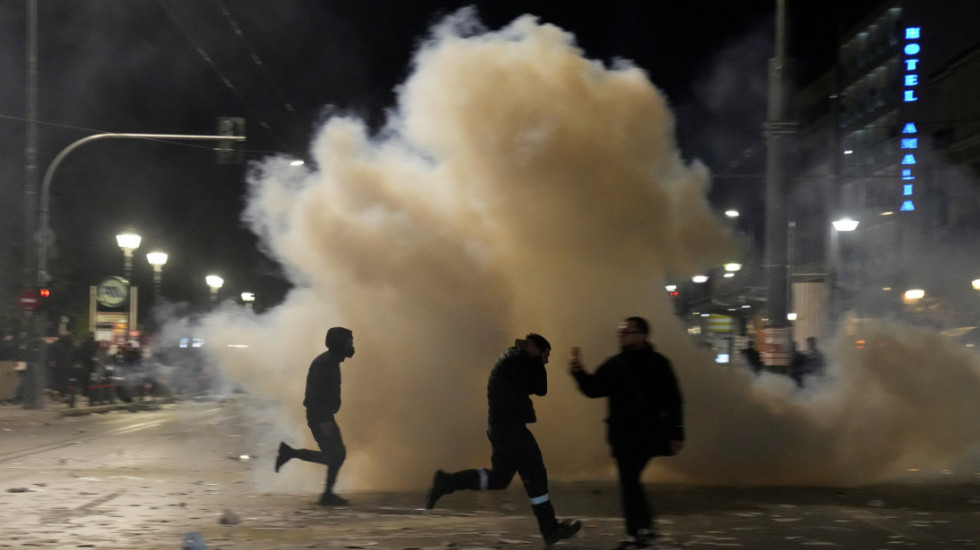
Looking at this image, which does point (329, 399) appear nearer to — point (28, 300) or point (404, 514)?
point (404, 514)

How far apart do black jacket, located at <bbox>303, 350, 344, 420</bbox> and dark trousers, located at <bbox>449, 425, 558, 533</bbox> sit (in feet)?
7.74

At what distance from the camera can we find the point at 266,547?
25.6 feet

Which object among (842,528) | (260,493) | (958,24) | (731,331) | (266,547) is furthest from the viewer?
(958,24)

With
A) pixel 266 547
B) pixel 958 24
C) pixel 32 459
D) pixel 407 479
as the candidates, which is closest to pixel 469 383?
pixel 407 479

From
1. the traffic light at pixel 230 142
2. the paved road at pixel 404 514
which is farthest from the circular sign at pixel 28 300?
the paved road at pixel 404 514

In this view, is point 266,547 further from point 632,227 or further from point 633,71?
point 633,71

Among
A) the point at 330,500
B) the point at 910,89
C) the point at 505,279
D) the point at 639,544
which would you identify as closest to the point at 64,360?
the point at 505,279

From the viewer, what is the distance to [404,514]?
9469mm

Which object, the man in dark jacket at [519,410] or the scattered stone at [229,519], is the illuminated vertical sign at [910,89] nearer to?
the man in dark jacket at [519,410]

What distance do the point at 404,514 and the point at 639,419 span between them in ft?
9.51

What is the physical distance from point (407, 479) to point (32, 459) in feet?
18.5

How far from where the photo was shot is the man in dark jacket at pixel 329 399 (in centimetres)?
1020

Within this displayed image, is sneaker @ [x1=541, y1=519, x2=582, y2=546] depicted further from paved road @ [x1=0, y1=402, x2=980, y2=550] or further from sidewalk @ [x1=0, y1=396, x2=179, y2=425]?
Answer: sidewalk @ [x1=0, y1=396, x2=179, y2=425]

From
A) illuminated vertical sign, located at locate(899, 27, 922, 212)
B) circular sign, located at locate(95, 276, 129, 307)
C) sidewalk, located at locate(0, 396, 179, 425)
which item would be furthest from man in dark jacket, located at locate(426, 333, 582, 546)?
illuminated vertical sign, located at locate(899, 27, 922, 212)
